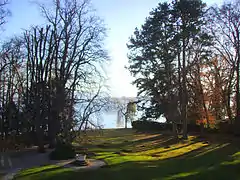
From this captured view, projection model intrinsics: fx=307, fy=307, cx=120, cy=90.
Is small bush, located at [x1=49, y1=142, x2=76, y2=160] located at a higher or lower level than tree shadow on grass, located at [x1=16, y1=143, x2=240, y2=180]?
higher

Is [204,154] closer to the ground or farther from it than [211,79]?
closer to the ground

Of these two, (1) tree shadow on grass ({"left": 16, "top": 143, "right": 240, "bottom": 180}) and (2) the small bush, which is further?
(2) the small bush

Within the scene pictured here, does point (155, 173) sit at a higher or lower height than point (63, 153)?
lower

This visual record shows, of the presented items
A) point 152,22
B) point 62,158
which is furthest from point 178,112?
point 62,158

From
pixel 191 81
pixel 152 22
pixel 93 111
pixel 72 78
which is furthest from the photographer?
pixel 191 81

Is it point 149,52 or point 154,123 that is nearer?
point 149,52

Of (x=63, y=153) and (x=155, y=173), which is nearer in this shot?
(x=155, y=173)

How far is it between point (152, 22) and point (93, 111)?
10.8 meters

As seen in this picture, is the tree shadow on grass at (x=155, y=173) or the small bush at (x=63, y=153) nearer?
the tree shadow on grass at (x=155, y=173)

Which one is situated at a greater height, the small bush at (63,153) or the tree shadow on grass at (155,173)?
the small bush at (63,153)

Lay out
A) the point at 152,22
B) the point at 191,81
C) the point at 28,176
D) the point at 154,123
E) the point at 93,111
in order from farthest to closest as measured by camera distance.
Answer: the point at 154,123 < the point at 191,81 < the point at 152,22 < the point at 93,111 < the point at 28,176

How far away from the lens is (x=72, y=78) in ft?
87.5

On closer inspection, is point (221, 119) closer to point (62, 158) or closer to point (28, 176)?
point (62, 158)

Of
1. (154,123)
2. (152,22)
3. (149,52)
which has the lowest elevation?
(154,123)
